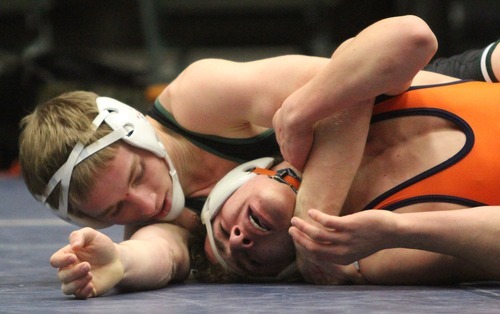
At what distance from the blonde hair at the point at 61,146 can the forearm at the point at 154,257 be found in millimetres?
202

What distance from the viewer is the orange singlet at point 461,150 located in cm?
249

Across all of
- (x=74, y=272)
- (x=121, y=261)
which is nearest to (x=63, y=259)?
(x=74, y=272)

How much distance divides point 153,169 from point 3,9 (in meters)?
6.41

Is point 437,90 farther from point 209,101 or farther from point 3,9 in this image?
point 3,9

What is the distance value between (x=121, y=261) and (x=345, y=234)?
53cm

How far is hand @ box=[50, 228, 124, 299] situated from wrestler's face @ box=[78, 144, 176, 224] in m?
0.27

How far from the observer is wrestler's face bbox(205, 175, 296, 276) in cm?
255

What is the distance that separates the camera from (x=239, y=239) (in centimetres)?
258

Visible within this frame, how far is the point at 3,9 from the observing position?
8773 mm

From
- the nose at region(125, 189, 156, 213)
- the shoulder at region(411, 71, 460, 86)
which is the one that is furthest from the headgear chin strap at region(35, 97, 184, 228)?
the shoulder at region(411, 71, 460, 86)

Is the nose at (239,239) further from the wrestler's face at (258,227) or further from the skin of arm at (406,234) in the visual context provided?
the skin of arm at (406,234)

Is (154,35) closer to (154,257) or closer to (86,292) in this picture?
(154,257)

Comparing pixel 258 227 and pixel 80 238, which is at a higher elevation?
pixel 258 227

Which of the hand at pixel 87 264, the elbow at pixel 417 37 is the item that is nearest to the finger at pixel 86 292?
the hand at pixel 87 264
